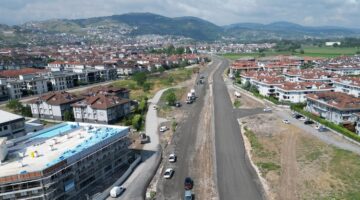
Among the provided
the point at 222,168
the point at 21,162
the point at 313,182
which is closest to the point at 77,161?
the point at 21,162

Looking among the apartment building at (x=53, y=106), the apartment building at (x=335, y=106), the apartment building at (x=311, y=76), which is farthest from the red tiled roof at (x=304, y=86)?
the apartment building at (x=53, y=106)

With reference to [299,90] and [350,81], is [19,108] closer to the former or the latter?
[299,90]

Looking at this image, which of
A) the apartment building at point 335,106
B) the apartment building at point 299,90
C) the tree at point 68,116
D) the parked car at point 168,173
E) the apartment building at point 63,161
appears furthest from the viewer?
the apartment building at point 299,90

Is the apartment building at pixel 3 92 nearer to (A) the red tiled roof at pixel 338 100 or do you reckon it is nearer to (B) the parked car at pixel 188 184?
(B) the parked car at pixel 188 184

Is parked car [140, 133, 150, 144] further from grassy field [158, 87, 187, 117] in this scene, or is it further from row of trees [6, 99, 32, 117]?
row of trees [6, 99, 32, 117]

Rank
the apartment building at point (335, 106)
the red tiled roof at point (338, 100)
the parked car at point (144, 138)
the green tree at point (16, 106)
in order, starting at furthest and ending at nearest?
the green tree at point (16, 106), the red tiled roof at point (338, 100), the apartment building at point (335, 106), the parked car at point (144, 138)

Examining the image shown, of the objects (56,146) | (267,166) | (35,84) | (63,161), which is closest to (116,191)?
(63,161)
